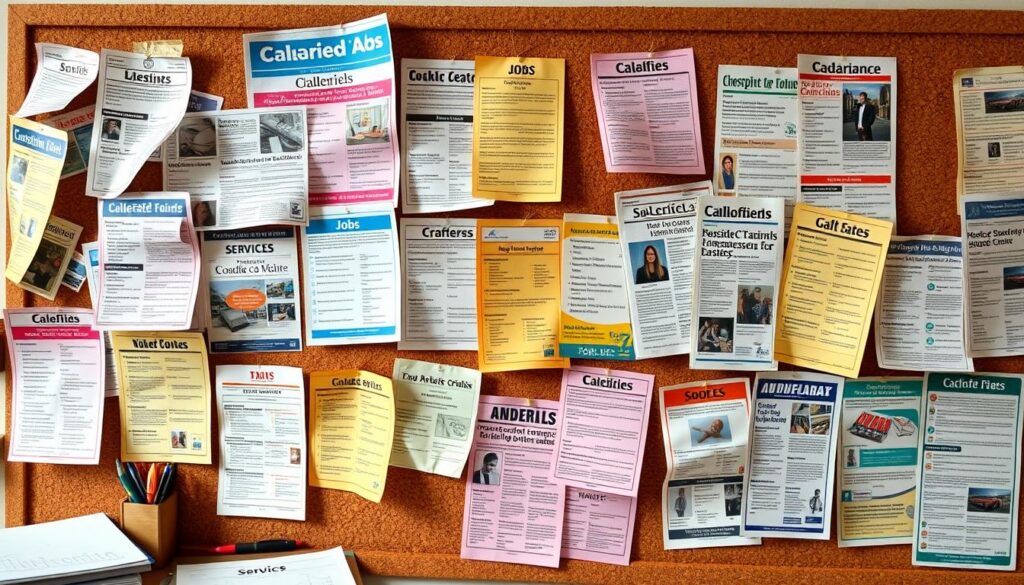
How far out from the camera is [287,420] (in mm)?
1035

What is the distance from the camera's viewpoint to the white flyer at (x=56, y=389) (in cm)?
103

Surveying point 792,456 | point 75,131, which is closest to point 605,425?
point 792,456

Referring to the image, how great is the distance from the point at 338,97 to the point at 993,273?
2.88ft

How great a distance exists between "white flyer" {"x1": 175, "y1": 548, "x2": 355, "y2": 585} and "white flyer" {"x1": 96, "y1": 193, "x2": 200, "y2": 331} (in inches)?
12.7

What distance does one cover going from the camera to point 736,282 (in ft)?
3.20

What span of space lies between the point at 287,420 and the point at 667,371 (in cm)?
52

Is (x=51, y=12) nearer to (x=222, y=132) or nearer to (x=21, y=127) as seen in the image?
(x=21, y=127)

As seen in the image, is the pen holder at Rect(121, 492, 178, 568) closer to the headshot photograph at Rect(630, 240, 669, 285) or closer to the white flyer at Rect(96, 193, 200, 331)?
the white flyer at Rect(96, 193, 200, 331)

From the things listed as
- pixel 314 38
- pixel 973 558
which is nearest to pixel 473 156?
pixel 314 38

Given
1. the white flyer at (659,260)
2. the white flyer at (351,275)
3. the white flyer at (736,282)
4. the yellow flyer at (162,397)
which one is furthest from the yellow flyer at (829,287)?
the yellow flyer at (162,397)

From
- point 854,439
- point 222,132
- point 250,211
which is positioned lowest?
point 854,439

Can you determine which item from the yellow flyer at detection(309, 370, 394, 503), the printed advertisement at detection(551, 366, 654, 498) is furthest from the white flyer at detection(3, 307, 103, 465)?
the printed advertisement at detection(551, 366, 654, 498)

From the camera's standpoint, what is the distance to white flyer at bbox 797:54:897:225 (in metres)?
0.97

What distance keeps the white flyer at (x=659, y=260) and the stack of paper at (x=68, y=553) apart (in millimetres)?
687
